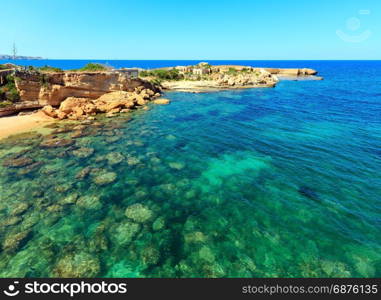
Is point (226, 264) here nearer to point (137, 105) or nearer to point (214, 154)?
point (214, 154)

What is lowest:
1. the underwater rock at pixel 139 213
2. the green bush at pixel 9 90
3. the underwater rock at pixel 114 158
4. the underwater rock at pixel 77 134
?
the underwater rock at pixel 139 213

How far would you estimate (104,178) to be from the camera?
15344mm

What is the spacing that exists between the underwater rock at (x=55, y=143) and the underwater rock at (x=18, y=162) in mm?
3134

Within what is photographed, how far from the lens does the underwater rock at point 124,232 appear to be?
10031mm

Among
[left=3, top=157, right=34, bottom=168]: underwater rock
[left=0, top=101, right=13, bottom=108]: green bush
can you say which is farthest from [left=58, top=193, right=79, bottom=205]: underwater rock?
[left=0, top=101, right=13, bottom=108]: green bush

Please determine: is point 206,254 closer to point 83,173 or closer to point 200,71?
point 83,173

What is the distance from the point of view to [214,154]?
2002 centimetres

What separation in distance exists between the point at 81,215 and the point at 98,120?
22.4 metres

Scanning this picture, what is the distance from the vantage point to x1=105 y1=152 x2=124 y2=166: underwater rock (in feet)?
58.5

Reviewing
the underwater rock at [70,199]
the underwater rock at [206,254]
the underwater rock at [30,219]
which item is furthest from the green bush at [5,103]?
the underwater rock at [206,254]

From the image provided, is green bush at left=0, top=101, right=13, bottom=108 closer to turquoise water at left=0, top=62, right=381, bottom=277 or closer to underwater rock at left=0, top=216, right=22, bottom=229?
turquoise water at left=0, top=62, right=381, bottom=277

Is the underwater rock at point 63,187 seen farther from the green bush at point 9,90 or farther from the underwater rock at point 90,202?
the green bush at point 9,90

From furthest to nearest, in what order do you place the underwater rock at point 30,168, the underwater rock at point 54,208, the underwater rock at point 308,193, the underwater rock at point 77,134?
1. the underwater rock at point 77,134
2. the underwater rock at point 30,168
3. the underwater rock at point 308,193
4. the underwater rock at point 54,208

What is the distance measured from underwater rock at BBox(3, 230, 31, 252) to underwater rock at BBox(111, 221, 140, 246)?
180 inches
